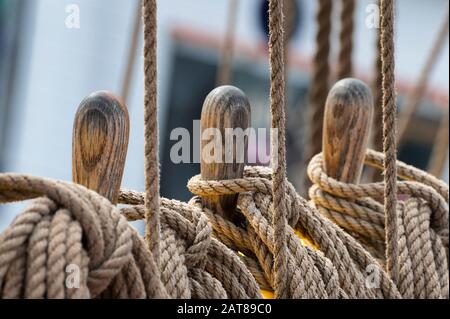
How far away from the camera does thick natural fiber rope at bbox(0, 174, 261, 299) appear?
70cm

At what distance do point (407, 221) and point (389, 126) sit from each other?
8.2 inches

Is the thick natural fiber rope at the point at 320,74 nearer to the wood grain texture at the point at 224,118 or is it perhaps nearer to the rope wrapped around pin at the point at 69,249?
the wood grain texture at the point at 224,118

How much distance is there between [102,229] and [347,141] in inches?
19.0

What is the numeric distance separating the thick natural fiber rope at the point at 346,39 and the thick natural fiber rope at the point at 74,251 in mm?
1102

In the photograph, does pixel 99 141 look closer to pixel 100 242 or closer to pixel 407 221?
pixel 100 242

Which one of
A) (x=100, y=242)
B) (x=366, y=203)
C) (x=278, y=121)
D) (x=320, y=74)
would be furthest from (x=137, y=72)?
(x=100, y=242)

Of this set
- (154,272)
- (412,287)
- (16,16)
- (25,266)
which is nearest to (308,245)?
(412,287)

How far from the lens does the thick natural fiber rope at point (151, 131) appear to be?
0.81 meters

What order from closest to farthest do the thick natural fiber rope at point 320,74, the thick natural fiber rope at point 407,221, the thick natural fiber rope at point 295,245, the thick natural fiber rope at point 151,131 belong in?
1. the thick natural fiber rope at point 151,131
2. the thick natural fiber rope at point 295,245
3. the thick natural fiber rope at point 407,221
4. the thick natural fiber rope at point 320,74

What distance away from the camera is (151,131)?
0.82 metres

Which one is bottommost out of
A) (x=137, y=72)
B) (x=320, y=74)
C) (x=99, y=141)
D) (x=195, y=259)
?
(x=195, y=259)

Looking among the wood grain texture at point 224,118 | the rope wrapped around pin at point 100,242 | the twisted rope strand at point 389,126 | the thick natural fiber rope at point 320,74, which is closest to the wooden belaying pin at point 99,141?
the rope wrapped around pin at point 100,242

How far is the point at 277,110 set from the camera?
87 centimetres

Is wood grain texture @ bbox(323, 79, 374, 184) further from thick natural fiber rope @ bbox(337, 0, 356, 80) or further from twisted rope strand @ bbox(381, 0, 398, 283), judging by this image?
thick natural fiber rope @ bbox(337, 0, 356, 80)
